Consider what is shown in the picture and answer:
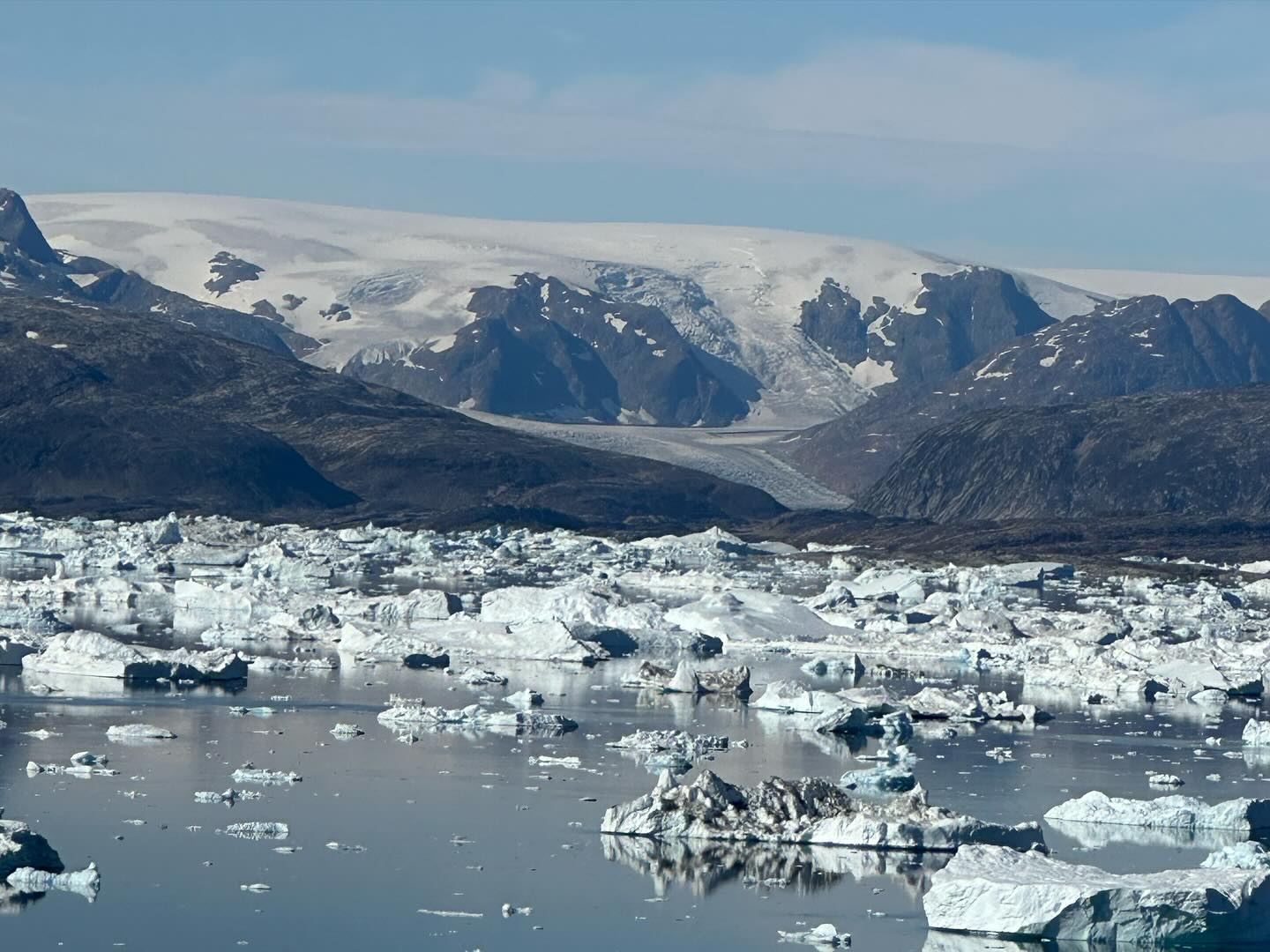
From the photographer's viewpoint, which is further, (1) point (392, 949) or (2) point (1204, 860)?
(2) point (1204, 860)

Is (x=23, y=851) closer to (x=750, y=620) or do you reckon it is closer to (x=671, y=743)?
(x=671, y=743)

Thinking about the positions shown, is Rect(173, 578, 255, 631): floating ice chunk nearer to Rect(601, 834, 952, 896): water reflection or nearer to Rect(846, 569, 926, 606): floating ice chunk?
Rect(846, 569, 926, 606): floating ice chunk

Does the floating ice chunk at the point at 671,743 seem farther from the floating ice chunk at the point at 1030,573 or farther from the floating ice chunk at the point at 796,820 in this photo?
the floating ice chunk at the point at 1030,573

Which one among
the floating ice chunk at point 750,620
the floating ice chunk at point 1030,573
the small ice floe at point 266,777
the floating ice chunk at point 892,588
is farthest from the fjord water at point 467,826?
the floating ice chunk at point 1030,573

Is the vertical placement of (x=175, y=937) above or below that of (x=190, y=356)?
below

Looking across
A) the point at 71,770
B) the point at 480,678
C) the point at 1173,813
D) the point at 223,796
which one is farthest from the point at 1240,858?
the point at 480,678

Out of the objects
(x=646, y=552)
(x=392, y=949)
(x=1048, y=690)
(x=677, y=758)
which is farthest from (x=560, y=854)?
(x=646, y=552)

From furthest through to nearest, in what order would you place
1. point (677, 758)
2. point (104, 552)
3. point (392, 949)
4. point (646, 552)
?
point (646, 552)
point (104, 552)
point (677, 758)
point (392, 949)

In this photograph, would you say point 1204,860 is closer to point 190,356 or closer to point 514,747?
point 514,747
